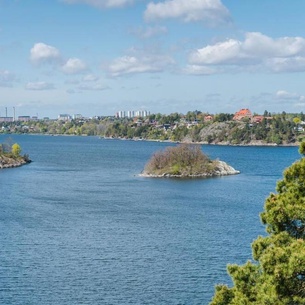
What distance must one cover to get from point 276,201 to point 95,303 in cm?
1514

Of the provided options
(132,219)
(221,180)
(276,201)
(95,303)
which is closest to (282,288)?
(276,201)

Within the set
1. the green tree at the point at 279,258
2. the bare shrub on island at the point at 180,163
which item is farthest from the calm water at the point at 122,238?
the green tree at the point at 279,258

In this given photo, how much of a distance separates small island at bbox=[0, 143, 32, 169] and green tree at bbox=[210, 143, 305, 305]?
84.6 meters

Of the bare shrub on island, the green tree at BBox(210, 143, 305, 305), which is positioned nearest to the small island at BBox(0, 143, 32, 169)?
the bare shrub on island

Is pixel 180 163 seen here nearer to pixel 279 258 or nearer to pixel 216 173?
pixel 216 173

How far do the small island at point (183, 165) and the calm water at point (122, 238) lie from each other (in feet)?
26.1

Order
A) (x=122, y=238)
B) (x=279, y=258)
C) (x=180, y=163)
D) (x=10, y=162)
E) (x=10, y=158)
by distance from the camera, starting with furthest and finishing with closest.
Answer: (x=10, y=158) → (x=10, y=162) → (x=180, y=163) → (x=122, y=238) → (x=279, y=258)

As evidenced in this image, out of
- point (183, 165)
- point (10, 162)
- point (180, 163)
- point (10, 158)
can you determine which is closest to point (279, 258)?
point (183, 165)

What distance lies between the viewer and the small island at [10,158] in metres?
94.1

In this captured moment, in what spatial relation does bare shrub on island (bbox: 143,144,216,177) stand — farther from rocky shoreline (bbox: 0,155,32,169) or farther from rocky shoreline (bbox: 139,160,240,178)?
rocky shoreline (bbox: 0,155,32,169)

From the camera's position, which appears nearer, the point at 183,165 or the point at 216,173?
the point at 216,173

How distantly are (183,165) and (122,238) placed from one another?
144ft

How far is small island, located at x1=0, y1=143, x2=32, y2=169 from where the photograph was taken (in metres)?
94.1

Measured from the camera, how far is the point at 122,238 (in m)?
36.8
